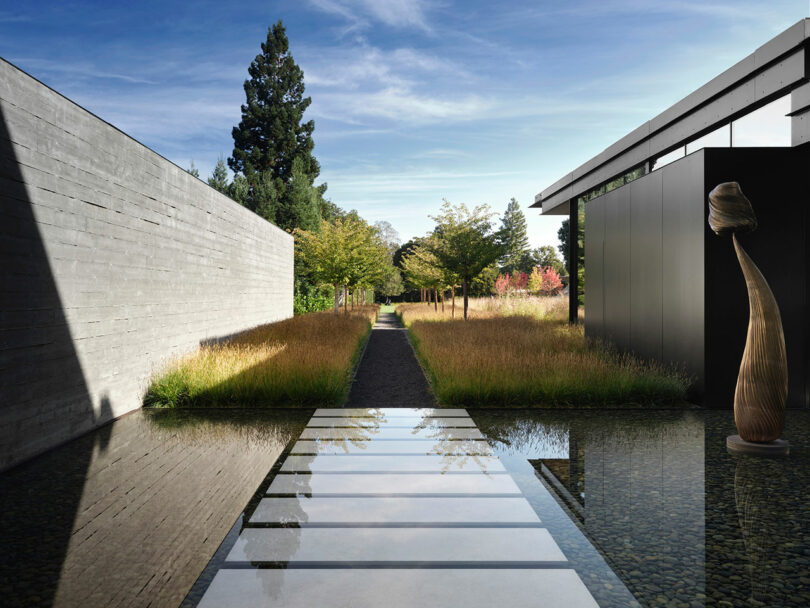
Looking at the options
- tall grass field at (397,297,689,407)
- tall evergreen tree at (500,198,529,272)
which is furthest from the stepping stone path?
tall evergreen tree at (500,198,529,272)

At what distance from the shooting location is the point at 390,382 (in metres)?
9.52

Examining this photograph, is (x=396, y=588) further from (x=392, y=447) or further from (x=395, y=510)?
(x=392, y=447)

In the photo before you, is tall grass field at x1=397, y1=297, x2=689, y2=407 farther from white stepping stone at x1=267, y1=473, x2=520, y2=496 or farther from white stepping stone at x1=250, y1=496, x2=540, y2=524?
white stepping stone at x1=250, y1=496, x2=540, y2=524

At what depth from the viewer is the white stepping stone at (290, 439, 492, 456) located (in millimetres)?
5180

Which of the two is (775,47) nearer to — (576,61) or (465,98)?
(576,61)

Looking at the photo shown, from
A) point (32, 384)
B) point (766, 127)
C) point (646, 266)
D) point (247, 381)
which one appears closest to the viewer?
point (32, 384)

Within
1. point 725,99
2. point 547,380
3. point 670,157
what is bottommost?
point 547,380

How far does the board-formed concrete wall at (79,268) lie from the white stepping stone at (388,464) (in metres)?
2.64

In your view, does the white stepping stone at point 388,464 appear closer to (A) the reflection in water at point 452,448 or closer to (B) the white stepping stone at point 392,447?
(A) the reflection in water at point 452,448

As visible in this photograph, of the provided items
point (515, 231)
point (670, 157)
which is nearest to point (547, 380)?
point (670, 157)

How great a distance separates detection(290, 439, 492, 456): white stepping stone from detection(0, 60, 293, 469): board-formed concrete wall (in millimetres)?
2572

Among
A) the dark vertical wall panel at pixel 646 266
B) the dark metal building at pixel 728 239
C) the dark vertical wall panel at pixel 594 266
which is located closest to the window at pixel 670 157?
the dark metal building at pixel 728 239

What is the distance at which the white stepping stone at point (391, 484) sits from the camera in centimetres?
404

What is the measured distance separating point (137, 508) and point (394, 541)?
6.41ft
